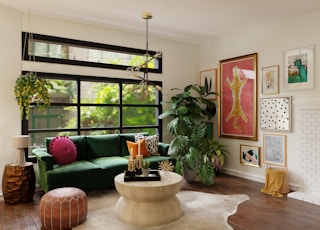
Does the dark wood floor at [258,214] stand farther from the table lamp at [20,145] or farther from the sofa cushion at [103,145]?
the sofa cushion at [103,145]

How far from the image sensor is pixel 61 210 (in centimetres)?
279

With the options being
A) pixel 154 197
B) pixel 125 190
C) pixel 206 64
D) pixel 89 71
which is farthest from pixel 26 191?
pixel 206 64

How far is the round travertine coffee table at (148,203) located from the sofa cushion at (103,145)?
1.57 m

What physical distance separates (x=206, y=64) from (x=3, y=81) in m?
4.14

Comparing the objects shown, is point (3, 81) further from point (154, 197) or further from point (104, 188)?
point (154, 197)

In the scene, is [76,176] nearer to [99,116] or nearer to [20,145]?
[20,145]

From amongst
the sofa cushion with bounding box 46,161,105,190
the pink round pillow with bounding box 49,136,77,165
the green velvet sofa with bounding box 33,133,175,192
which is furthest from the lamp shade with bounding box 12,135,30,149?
the sofa cushion with bounding box 46,161,105,190

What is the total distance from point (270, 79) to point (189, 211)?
2844 mm

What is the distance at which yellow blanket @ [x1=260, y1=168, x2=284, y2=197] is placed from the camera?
4.10 metres

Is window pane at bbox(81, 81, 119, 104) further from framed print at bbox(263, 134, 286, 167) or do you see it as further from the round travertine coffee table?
framed print at bbox(263, 134, 286, 167)

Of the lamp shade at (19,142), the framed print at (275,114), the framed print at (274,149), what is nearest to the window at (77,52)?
the lamp shade at (19,142)

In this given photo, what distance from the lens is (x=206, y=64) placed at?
6.02 m

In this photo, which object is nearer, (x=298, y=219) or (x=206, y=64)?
(x=298, y=219)

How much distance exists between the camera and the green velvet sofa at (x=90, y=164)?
3605 mm
